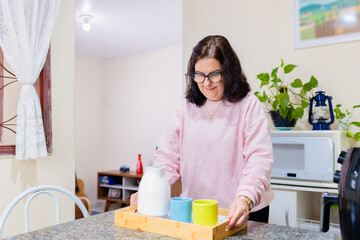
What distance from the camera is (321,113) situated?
2.26m

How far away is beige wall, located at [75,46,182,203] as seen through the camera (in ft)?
17.3

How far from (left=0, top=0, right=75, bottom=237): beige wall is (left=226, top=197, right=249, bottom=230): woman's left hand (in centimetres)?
142

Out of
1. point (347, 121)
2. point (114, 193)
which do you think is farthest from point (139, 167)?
point (347, 121)

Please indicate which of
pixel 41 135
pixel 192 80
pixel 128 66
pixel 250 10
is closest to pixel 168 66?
pixel 128 66

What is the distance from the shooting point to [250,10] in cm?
283

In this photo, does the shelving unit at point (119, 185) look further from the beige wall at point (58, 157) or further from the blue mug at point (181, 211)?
the blue mug at point (181, 211)

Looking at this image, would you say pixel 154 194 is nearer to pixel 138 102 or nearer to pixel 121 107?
pixel 138 102

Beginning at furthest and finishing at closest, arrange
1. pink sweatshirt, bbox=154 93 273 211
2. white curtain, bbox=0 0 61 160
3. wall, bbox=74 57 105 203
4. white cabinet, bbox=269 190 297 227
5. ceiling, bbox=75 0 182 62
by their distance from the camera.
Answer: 1. wall, bbox=74 57 105 203
2. ceiling, bbox=75 0 182 62
3. white cabinet, bbox=269 190 297 227
4. white curtain, bbox=0 0 61 160
5. pink sweatshirt, bbox=154 93 273 211

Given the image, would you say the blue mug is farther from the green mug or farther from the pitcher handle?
the pitcher handle

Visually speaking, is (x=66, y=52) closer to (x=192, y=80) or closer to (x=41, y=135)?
(x=41, y=135)

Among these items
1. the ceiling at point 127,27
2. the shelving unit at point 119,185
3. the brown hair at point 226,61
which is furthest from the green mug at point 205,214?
the shelving unit at point 119,185

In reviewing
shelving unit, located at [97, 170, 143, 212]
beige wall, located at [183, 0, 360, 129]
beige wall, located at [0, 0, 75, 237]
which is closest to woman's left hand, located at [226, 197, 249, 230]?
beige wall, located at [0, 0, 75, 237]

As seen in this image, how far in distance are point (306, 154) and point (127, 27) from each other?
9.28 feet

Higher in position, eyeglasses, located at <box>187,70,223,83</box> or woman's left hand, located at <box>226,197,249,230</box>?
eyeglasses, located at <box>187,70,223,83</box>
